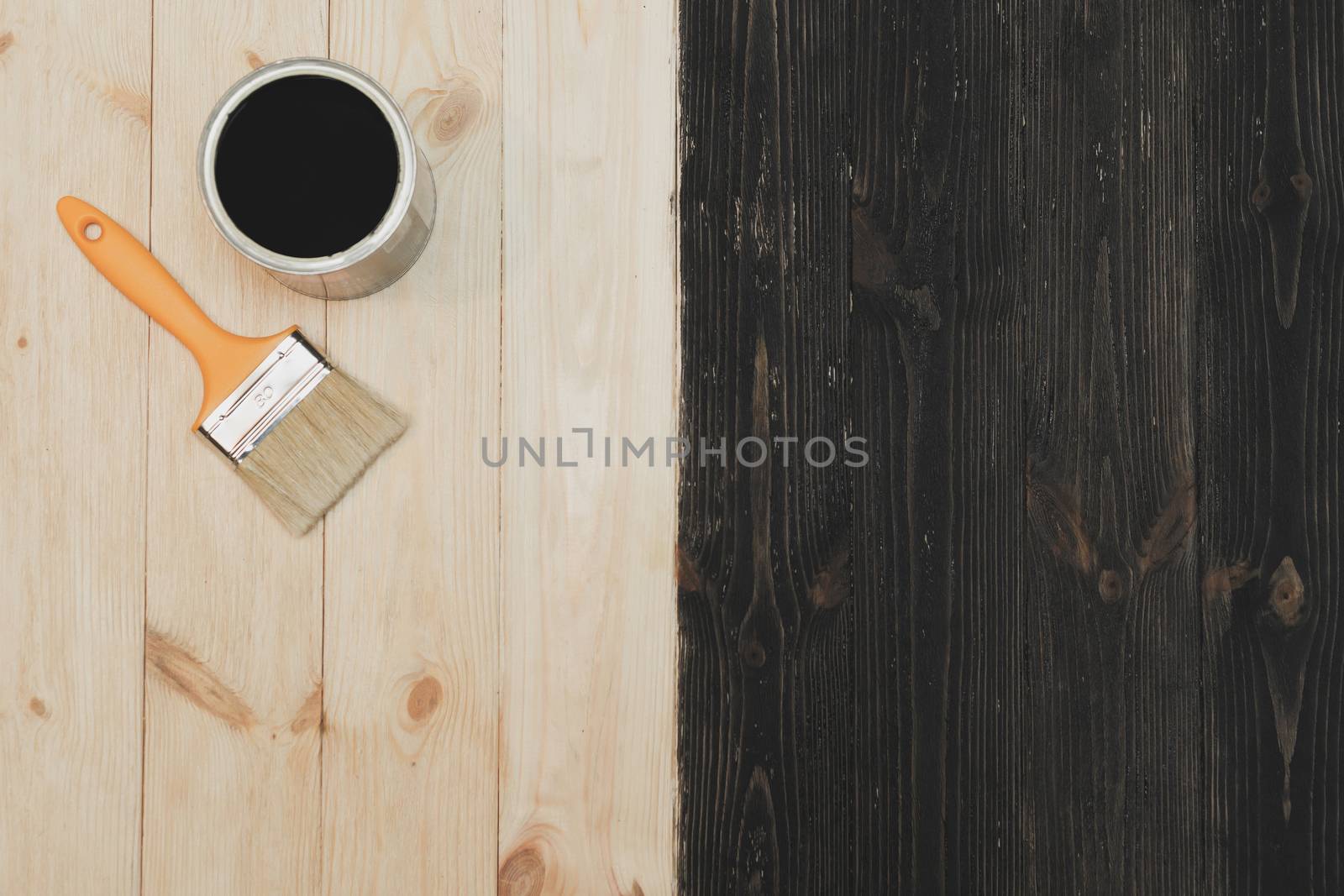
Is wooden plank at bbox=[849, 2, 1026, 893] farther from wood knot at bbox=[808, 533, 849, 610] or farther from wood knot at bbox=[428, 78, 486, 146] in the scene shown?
Answer: wood knot at bbox=[428, 78, 486, 146]

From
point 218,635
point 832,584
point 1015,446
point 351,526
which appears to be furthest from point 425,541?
point 1015,446

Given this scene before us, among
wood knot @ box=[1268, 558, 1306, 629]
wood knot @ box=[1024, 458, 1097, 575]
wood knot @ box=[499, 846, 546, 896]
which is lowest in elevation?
wood knot @ box=[499, 846, 546, 896]

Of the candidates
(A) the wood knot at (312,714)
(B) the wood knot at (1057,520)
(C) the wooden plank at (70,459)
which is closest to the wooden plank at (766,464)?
(B) the wood knot at (1057,520)

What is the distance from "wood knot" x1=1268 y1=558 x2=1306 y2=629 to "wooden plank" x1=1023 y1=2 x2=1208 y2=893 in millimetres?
59

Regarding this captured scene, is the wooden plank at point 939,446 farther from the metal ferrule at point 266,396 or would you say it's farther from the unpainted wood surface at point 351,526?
the metal ferrule at point 266,396

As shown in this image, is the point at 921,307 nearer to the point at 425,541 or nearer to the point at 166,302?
the point at 425,541

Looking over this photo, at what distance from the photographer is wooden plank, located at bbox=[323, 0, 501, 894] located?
1.89ft

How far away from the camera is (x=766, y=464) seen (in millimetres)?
599

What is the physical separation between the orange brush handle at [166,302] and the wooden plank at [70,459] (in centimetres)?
2

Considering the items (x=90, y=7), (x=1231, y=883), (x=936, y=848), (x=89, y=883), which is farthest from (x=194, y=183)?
(x=1231, y=883)

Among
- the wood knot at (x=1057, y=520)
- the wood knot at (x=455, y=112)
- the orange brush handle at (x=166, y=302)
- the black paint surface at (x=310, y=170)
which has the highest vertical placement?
the wood knot at (x=455, y=112)

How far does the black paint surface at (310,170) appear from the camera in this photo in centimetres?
50

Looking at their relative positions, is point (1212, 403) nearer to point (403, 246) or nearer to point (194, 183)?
point (403, 246)

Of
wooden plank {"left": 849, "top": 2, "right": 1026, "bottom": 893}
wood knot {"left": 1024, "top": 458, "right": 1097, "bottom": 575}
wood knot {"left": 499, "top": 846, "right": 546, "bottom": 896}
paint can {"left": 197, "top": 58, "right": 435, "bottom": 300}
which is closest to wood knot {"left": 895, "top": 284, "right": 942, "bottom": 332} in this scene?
wooden plank {"left": 849, "top": 2, "right": 1026, "bottom": 893}
